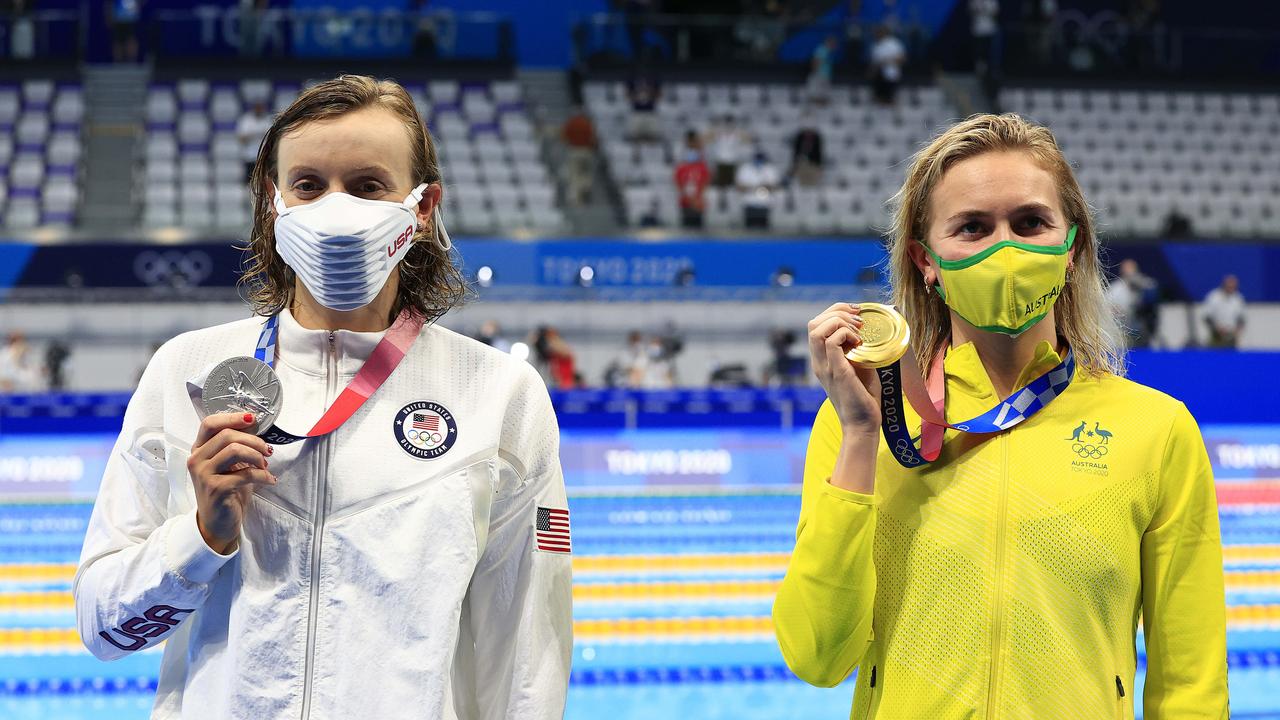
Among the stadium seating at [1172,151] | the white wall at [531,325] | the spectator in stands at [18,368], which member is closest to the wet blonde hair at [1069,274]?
the white wall at [531,325]

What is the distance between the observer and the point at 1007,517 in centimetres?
179

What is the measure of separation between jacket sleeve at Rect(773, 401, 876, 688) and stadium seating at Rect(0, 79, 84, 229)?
1393cm

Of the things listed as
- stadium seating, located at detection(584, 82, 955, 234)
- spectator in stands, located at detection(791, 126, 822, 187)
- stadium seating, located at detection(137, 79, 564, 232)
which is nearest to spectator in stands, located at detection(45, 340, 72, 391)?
stadium seating, located at detection(137, 79, 564, 232)

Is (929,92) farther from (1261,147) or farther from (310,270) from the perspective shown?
(310,270)

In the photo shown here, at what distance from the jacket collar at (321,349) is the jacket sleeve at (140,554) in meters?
0.18

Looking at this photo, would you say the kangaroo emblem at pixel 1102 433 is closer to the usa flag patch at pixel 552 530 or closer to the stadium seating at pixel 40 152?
the usa flag patch at pixel 552 530

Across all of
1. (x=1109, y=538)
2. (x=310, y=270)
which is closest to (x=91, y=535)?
(x=310, y=270)

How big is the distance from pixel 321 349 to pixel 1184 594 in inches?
50.0

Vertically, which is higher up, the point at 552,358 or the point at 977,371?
the point at 977,371

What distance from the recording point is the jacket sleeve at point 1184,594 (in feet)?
5.64

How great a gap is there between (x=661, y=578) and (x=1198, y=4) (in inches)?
750

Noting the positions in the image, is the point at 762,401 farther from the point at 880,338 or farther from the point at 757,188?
the point at 880,338

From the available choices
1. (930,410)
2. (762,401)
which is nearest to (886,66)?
(762,401)

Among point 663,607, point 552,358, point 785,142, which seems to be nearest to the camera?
point 663,607
